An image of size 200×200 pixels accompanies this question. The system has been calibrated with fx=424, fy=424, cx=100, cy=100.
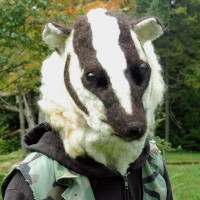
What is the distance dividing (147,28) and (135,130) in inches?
18.4

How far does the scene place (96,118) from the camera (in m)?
1.50

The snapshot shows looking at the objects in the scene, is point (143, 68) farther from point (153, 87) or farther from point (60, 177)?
point (60, 177)

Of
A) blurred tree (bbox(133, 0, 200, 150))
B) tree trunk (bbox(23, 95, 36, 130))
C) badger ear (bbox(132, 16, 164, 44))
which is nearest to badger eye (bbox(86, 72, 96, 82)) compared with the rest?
badger ear (bbox(132, 16, 164, 44))

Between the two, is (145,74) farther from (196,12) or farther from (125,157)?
(196,12)

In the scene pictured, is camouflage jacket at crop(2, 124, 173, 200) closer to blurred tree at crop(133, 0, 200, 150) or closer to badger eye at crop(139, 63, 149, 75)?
badger eye at crop(139, 63, 149, 75)

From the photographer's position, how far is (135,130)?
1.40 metres

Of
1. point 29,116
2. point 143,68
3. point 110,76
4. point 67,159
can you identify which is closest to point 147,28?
point 143,68

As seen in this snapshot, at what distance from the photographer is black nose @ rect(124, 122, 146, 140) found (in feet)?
4.57

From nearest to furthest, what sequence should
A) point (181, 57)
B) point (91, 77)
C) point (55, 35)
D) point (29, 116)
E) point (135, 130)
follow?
point (135, 130) < point (91, 77) < point (55, 35) < point (29, 116) < point (181, 57)

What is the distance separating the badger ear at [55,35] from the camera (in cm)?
159

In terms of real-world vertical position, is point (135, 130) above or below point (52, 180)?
above

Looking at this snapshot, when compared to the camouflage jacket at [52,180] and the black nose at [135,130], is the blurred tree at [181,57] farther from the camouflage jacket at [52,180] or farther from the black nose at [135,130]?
the black nose at [135,130]

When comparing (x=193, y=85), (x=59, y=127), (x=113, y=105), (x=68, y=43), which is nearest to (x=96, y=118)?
(x=113, y=105)

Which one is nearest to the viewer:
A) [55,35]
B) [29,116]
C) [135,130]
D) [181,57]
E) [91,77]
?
[135,130]
